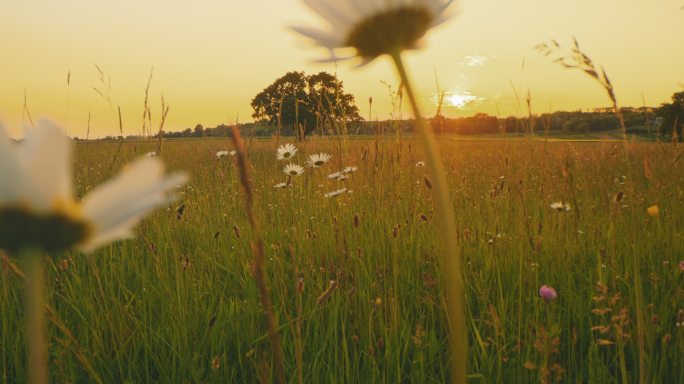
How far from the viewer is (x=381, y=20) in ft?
1.73

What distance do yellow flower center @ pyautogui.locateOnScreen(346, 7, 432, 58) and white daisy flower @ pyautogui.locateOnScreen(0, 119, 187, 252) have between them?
0.28 meters

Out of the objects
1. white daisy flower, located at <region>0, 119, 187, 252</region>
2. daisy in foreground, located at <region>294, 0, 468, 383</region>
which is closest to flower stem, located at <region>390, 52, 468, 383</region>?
daisy in foreground, located at <region>294, 0, 468, 383</region>

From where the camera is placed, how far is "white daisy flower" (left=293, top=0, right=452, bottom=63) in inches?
20.6

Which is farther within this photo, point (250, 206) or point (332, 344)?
point (332, 344)

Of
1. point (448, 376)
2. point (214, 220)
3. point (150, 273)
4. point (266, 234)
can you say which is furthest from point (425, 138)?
point (214, 220)

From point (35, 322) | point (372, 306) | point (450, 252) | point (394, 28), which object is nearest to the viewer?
point (35, 322)

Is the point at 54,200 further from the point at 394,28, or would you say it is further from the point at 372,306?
the point at 372,306

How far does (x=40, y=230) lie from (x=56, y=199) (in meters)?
0.02

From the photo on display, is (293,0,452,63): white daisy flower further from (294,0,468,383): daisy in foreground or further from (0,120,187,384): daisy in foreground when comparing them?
(0,120,187,384): daisy in foreground

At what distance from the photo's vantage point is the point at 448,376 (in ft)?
4.43

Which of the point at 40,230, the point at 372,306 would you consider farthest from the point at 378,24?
the point at 372,306

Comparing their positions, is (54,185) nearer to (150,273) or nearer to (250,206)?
(250,206)

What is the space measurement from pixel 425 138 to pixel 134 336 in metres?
1.40

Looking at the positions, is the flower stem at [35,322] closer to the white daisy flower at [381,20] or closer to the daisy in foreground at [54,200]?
the daisy in foreground at [54,200]
